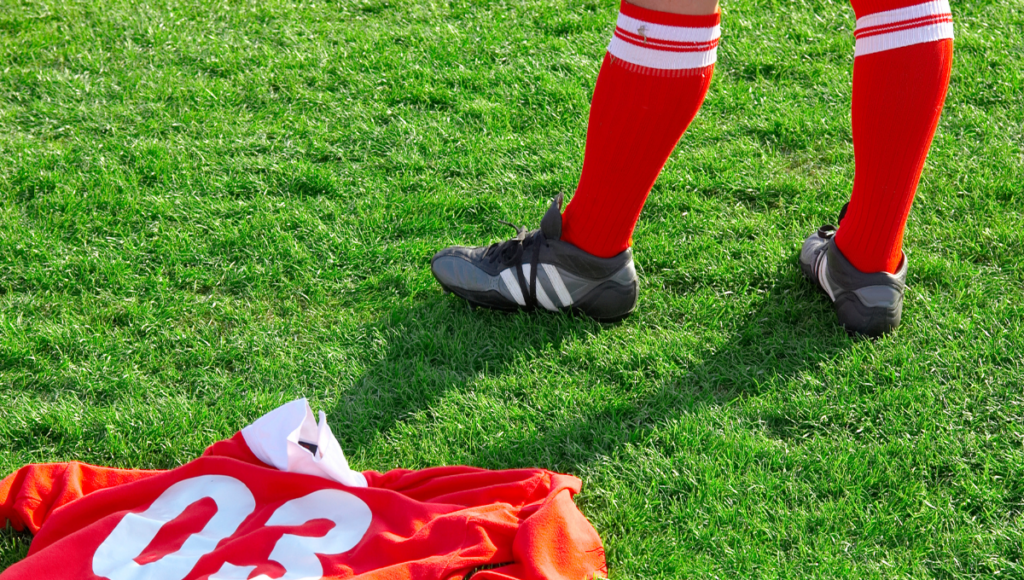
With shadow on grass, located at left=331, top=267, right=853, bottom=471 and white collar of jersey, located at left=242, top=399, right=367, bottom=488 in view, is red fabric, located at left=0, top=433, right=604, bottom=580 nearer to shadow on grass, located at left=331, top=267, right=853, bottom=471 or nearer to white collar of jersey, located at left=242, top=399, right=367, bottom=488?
white collar of jersey, located at left=242, top=399, right=367, bottom=488

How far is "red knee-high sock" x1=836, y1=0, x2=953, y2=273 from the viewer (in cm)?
188

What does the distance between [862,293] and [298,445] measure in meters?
1.42

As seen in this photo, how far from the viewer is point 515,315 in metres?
2.30

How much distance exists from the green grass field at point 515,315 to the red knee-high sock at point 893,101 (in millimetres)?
347

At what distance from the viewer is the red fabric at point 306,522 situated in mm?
1578

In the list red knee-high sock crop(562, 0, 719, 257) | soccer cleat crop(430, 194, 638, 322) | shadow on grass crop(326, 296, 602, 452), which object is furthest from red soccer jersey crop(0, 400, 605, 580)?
red knee-high sock crop(562, 0, 719, 257)

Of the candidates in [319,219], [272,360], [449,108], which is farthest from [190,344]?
[449,108]

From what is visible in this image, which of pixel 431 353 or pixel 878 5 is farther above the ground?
pixel 878 5

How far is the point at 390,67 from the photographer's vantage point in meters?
3.45

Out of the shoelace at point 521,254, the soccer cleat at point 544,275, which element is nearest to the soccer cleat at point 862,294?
the soccer cleat at point 544,275

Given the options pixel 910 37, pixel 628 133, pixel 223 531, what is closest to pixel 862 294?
pixel 910 37

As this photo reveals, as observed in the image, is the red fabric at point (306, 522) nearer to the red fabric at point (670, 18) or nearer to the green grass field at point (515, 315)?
the green grass field at point (515, 315)

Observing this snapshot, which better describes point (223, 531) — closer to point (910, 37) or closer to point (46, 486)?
point (46, 486)

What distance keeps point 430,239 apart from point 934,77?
4.75ft
